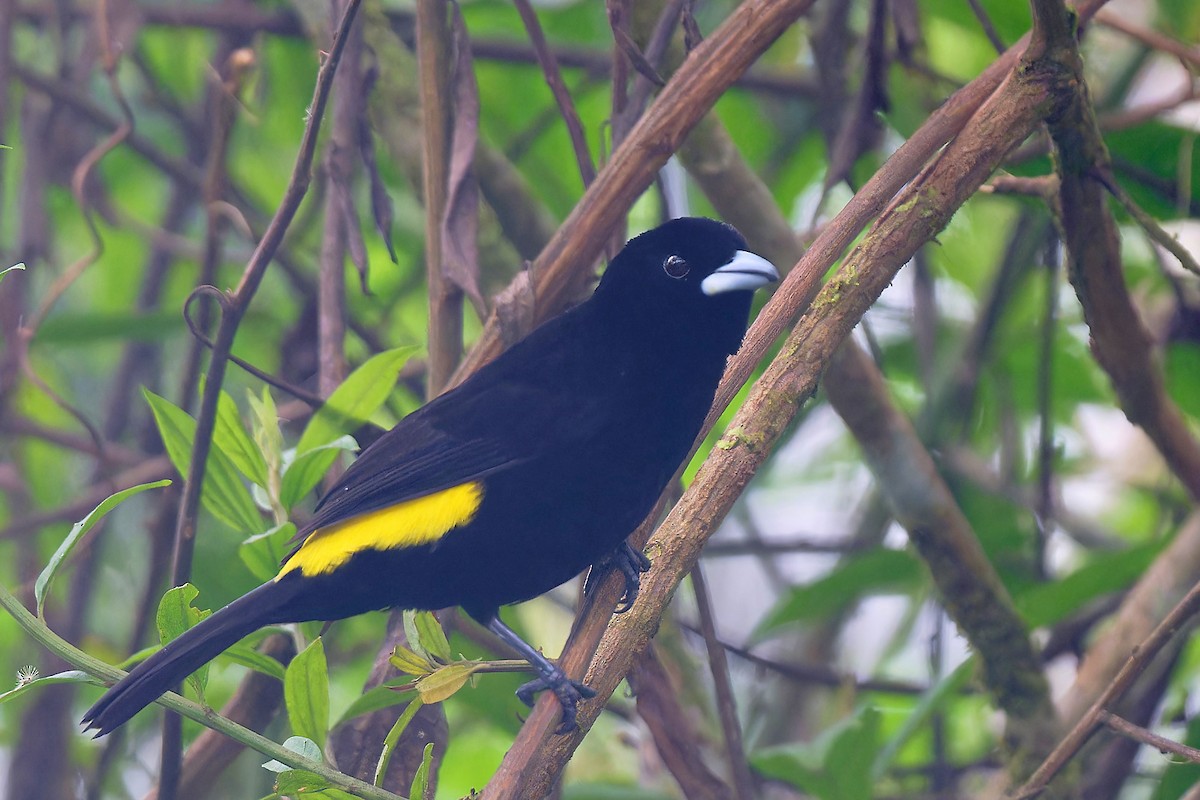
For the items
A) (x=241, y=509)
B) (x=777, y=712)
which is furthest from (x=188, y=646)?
(x=777, y=712)

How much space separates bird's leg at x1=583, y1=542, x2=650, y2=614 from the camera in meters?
1.82

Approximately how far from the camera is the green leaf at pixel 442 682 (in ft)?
4.86

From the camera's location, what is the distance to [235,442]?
190 cm

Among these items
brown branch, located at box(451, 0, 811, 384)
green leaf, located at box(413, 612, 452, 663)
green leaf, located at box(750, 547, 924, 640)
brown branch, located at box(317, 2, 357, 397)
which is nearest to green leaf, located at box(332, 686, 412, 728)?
green leaf, located at box(413, 612, 452, 663)

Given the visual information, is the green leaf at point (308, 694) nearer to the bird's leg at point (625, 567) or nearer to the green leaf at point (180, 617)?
the green leaf at point (180, 617)

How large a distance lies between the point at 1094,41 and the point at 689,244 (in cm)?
147

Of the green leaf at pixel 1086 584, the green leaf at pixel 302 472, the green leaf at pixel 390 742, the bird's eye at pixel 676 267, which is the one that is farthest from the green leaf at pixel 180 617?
the green leaf at pixel 1086 584

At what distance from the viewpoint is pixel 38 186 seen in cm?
278

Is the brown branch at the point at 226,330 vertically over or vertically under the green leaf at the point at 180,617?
over

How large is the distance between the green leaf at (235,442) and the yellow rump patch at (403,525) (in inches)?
5.7

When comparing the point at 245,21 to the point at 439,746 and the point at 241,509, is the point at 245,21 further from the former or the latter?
the point at 439,746

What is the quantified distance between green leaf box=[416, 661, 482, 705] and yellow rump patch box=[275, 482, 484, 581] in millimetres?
432

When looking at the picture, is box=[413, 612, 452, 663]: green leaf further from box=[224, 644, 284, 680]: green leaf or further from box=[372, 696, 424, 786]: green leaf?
box=[224, 644, 284, 680]: green leaf

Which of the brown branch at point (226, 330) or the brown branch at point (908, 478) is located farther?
the brown branch at point (908, 478)
